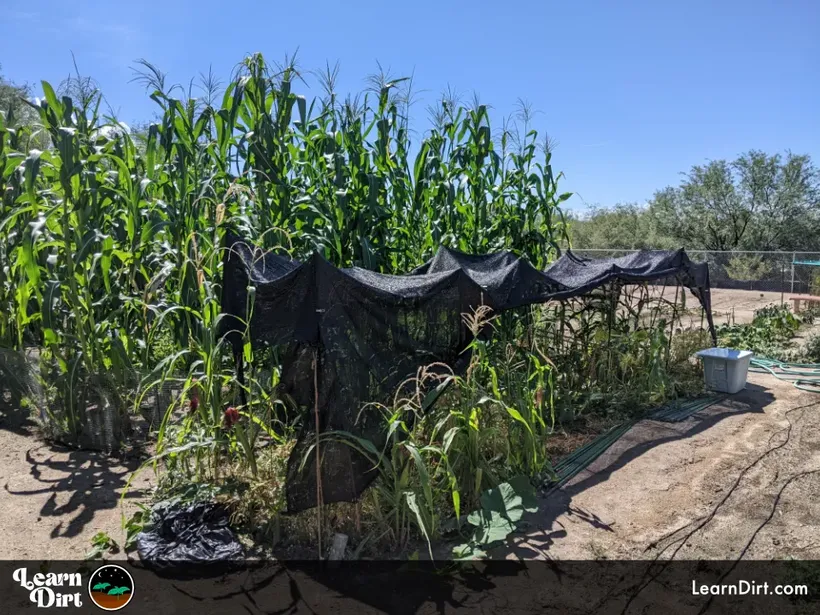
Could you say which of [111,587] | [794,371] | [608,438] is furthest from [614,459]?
[794,371]

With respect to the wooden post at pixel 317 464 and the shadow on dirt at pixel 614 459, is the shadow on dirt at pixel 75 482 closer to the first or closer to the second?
the wooden post at pixel 317 464

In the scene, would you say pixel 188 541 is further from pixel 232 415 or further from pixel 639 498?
pixel 639 498

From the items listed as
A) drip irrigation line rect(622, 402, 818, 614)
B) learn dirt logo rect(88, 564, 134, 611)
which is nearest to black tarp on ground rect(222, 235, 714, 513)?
learn dirt logo rect(88, 564, 134, 611)

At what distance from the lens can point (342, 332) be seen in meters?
3.16

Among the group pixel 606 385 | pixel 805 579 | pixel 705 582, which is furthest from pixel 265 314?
pixel 606 385

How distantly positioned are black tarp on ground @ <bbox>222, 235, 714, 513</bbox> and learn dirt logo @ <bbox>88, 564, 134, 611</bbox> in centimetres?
86

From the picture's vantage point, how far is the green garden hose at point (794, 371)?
7109mm

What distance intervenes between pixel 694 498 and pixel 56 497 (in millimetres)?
4261

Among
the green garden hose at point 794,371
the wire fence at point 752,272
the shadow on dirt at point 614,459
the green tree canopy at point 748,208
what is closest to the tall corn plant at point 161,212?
the shadow on dirt at point 614,459

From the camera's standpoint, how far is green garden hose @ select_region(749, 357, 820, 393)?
23.3 feet

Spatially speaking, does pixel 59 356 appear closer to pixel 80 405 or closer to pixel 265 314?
pixel 80 405

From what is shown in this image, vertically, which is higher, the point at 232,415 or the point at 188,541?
the point at 232,415

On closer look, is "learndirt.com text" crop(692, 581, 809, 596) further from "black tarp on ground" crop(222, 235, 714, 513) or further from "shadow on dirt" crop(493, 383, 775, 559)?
"black tarp on ground" crop(222, 235, 714, 513)

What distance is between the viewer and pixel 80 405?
15.1 ft
